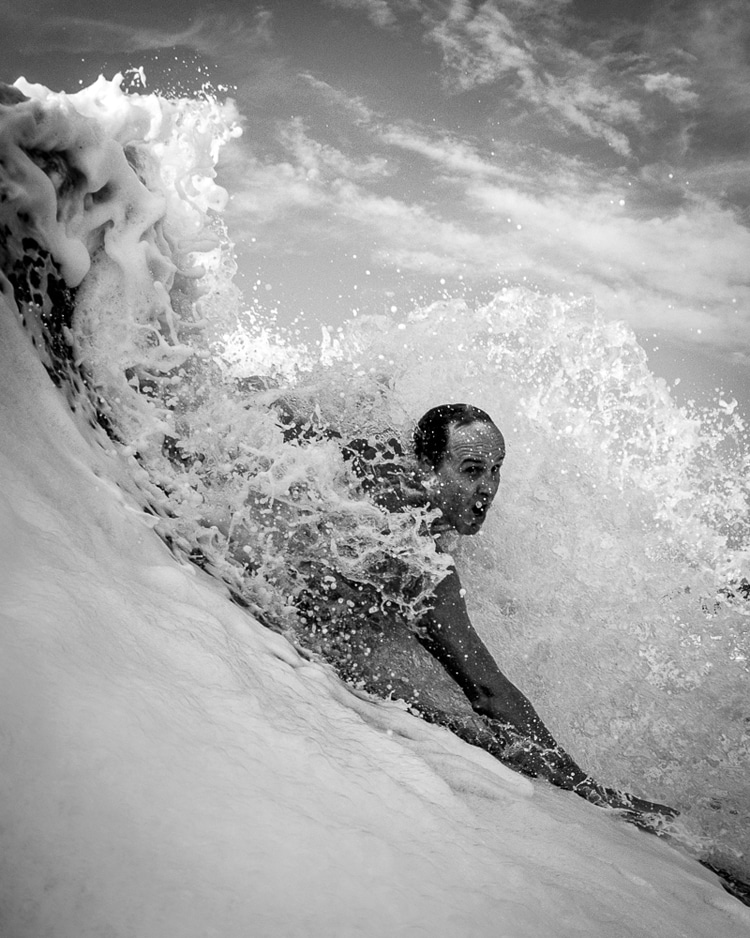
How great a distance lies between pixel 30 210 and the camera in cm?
180

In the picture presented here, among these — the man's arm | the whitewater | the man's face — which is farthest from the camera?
the man's face

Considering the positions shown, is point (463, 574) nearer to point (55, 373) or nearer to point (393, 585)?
point (393, 585)

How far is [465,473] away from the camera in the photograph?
10.6ft

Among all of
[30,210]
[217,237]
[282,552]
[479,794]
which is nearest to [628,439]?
[282,552]

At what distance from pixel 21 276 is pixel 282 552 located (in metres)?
1.58

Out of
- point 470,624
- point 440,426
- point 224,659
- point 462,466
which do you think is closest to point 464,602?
point 470,624

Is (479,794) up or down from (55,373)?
down

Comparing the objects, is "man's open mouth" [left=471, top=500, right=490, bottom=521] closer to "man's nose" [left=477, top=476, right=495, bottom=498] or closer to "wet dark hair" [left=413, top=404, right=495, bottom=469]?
"man's nose" [left=477, top=476, right=495, bottom=498]

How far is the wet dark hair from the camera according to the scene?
3.32m

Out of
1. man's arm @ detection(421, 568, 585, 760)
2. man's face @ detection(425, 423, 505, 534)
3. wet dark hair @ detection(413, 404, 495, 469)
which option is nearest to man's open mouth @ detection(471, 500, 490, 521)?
man's face @ detection(425, 423, 505, 534)

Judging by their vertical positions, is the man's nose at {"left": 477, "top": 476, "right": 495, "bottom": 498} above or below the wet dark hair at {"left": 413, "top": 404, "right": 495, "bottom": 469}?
below

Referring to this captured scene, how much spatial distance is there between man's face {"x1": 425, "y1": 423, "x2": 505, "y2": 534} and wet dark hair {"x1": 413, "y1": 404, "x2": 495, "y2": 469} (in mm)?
30

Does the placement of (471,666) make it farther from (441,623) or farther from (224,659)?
(224,659)

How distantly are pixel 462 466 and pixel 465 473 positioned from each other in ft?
0.14
